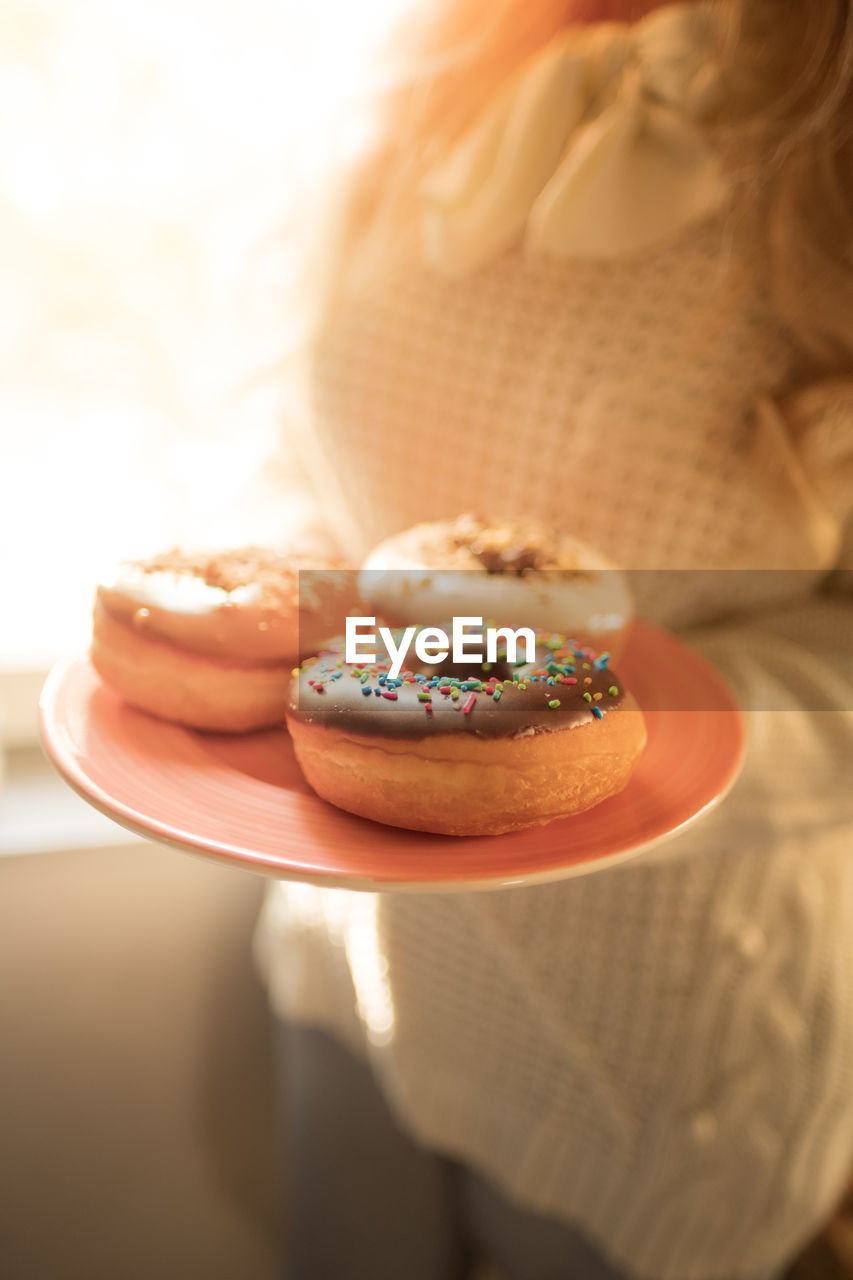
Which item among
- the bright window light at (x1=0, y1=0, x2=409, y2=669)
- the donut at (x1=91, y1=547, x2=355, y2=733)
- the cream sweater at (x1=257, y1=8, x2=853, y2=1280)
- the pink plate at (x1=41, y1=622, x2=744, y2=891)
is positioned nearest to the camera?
the pink plate at (x1=41, y1=622, x2=744, y2=891)

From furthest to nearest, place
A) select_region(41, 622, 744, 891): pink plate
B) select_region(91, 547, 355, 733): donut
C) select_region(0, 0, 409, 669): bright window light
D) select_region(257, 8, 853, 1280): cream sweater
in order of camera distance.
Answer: select_region(0, 0, 409, 669): bright window light
select_region(257, 8, 853, 1280): cream sweater
select_region(91, 547, 355, 733): donut
select_region(41, 622, 744, 891): pink plate

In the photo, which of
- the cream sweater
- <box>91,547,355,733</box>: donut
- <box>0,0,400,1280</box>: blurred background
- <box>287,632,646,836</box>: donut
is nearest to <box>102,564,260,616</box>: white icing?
<box>91,547,355,733</box>: donut

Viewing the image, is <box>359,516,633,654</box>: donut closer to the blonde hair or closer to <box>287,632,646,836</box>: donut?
<box>287,632,646,836</box>: donut

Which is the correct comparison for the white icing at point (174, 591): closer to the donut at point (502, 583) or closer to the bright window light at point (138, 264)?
the donut at point (502, 583)

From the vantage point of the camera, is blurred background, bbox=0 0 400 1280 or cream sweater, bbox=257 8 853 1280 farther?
blurred background, bbox=0 0 400 1280

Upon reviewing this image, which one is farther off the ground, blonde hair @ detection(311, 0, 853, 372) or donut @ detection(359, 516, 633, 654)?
blonde hair @ detection(311, 0, 853, 372)

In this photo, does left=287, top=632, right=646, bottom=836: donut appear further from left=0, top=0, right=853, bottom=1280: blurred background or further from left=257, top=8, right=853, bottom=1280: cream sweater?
left=0, top=0, right=853, bottom=1280: blurred background

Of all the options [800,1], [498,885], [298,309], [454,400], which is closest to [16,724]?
[298,309]
